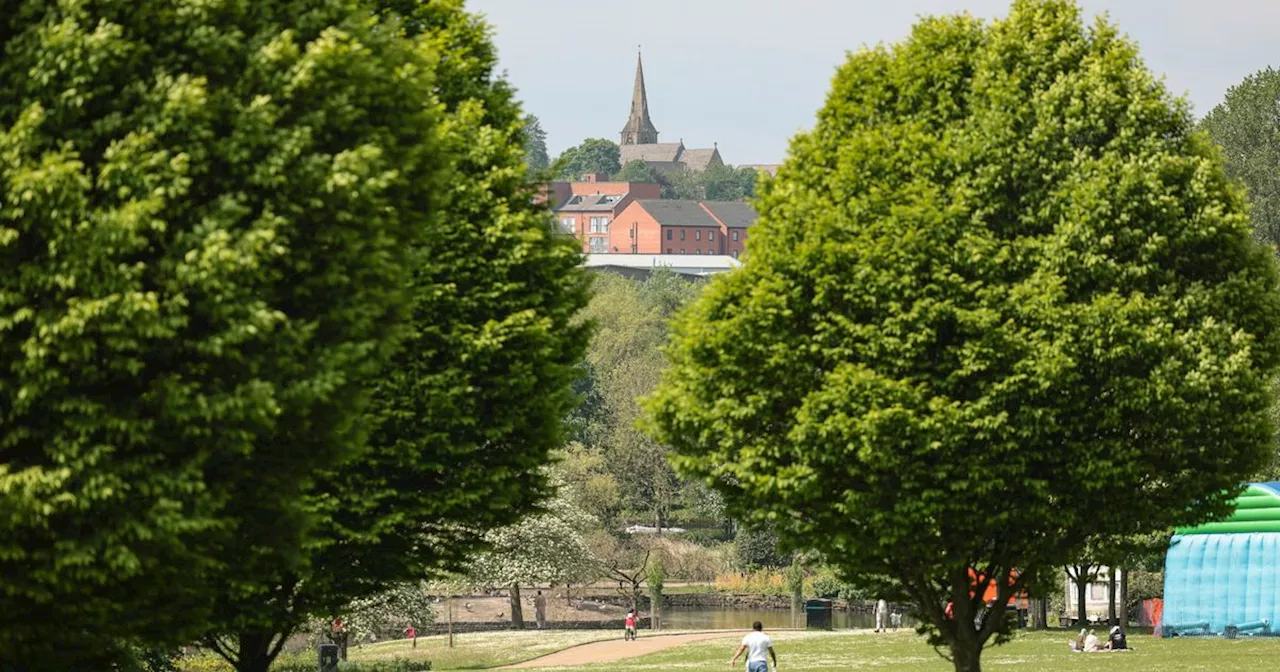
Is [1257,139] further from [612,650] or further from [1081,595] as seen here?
[612,650]

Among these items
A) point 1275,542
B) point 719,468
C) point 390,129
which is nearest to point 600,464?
point 1275,542

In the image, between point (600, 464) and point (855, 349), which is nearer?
point (855, 349)

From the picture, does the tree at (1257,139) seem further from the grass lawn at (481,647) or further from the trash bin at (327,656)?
the trash bin at (327,656)

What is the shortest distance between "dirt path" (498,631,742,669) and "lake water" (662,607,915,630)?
45.8ft

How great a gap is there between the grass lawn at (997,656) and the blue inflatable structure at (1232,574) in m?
1.79

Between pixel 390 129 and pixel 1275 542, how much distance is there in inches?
1653

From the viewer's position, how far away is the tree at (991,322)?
27.0 m

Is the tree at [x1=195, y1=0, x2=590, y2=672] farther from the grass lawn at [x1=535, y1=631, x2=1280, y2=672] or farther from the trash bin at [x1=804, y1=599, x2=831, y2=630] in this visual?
the trash bin at [x1=804, y1=599, x2=831, y2=630]

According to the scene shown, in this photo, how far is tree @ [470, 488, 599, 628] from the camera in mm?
71062

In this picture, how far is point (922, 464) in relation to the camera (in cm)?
2720

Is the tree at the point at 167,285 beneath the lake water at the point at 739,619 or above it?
above

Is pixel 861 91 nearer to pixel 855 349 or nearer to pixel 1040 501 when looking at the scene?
pixel 855 349

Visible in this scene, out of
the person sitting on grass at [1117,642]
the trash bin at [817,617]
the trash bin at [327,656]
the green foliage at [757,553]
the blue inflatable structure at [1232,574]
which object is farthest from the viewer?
the green foliage at [757,553]

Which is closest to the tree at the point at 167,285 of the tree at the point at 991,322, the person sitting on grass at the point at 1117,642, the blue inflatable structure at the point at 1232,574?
the tree at the point at 991,322
